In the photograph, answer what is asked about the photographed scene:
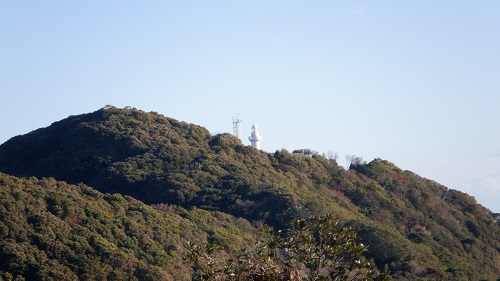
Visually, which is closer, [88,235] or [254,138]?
[88,235]

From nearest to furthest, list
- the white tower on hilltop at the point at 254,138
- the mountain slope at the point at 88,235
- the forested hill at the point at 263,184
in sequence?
1. the mountain slope at the point at 88,235
2. the forested hill at the point at 263,184
3. the white tower on hilltop at the point at 254,138

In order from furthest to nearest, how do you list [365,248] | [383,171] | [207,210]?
[383,171], [207,210], [365,248]

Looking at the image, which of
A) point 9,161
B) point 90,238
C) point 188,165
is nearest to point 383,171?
point 188,165

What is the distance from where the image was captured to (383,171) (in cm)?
6172

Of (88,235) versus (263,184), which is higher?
(263,184)

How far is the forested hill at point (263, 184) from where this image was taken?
45844 millimetres

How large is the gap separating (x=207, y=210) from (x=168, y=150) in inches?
309

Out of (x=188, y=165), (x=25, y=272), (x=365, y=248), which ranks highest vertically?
(x=188, y=165)

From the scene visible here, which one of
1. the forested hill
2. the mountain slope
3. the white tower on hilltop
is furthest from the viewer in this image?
the white tower on hilltop

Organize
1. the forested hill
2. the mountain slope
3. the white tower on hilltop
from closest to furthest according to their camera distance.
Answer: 1. the mountain slope
2. the forested hill
3. the white tower on hilltop

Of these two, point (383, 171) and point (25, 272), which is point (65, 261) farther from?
point (383, 171)

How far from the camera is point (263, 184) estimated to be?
165ft

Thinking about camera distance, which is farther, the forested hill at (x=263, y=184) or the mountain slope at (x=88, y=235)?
the forested hill at (x=263, y=184)

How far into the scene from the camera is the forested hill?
4584cm
